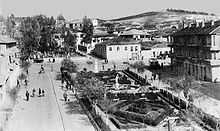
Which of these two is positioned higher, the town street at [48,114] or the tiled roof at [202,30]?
the tiled roof at [202,30]

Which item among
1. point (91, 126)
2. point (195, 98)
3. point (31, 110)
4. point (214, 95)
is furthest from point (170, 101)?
point (31, 110)

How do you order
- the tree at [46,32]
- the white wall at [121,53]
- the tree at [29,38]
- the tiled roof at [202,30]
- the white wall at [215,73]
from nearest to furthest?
the tiled roof at [202,30], the white wall at [215,73], the white wall at [121,53], the tree at [29,38], the tree at [46,32]

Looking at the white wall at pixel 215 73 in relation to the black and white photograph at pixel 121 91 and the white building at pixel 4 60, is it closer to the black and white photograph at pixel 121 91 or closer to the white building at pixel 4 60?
the black and white photograph at pixel 121 91

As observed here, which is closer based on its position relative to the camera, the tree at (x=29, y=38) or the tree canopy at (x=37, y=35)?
the tree at (x=29, y=38)

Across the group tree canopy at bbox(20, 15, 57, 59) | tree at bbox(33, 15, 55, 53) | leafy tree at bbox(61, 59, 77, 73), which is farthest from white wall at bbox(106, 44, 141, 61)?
leafy tree at bbox(61, 59, 77, 73)

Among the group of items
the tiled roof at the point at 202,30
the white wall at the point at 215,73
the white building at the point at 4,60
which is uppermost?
the tiled roof at the point at 202,30

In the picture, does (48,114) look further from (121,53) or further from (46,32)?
(46,32)

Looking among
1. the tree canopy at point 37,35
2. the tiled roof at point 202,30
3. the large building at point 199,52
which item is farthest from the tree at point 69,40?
the tiled roof at point 202,30

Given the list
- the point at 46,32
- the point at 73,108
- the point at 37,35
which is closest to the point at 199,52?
the point at 73,108
